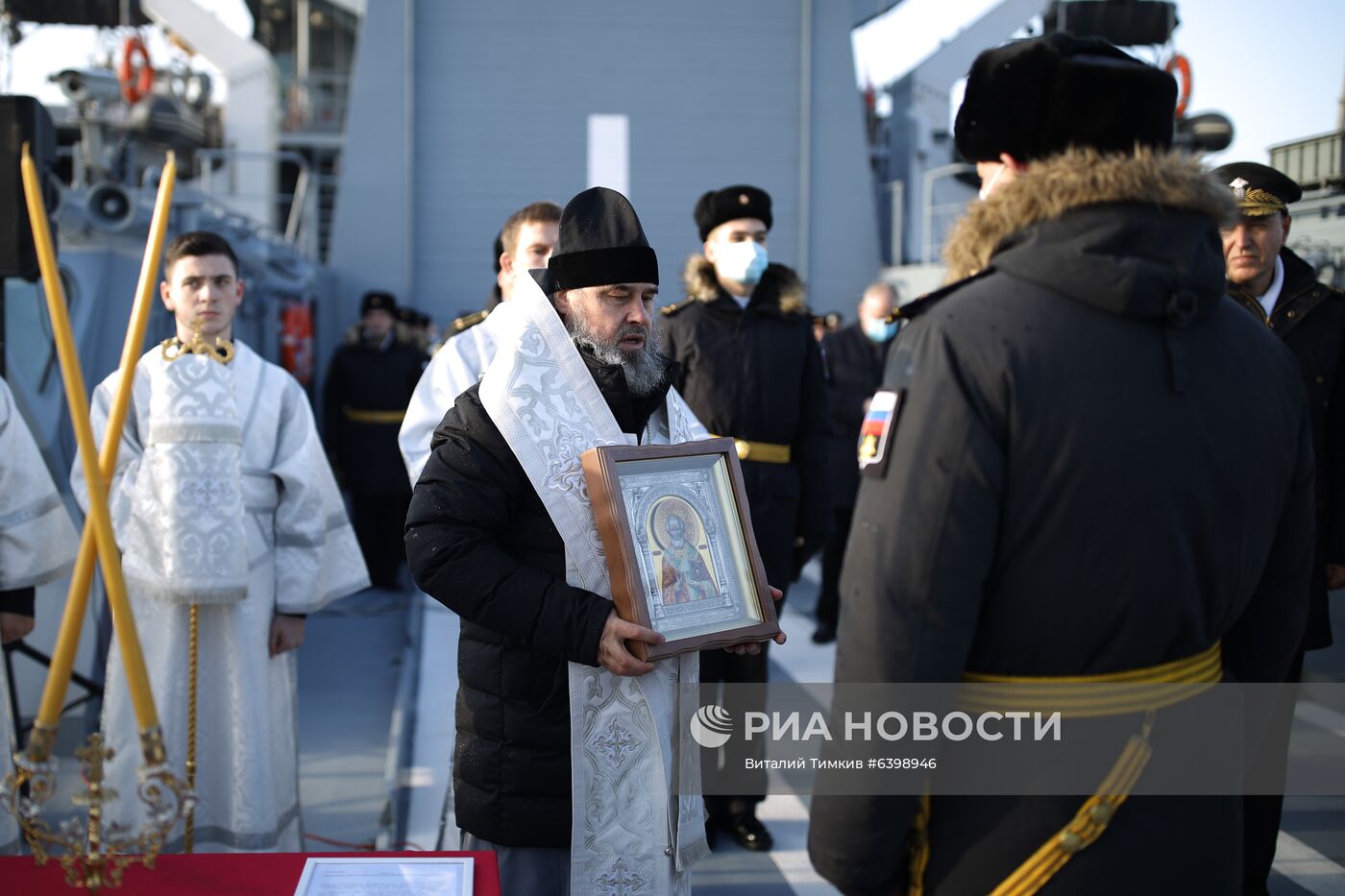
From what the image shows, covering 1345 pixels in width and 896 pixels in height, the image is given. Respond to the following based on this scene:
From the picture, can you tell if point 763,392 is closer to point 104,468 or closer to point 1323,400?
point 1323,400

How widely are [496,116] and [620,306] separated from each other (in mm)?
11552

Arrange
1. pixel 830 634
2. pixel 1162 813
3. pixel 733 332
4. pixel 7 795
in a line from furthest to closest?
pixel 830 634
pixel 733 332
pixel 1162 813
pixel 7 795

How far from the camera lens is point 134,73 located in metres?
15.1

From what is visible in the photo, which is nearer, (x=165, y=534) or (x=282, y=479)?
(x=165, y=534)

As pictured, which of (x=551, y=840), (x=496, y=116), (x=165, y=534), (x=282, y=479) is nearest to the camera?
(x=551, y=840)

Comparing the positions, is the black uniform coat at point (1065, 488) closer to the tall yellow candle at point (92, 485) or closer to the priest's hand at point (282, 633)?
the tall yellow candle at point (92, 485)

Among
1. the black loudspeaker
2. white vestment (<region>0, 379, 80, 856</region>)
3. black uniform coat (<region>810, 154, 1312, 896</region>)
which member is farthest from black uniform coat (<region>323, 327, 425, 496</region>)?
black uniform coat (<region>810, 154, 1312, 896</region>)

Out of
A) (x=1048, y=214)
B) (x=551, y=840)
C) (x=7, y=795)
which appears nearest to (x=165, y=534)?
(x=551, y=840)

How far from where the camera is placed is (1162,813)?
171 cm

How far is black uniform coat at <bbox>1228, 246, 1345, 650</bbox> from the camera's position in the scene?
3.50 metres

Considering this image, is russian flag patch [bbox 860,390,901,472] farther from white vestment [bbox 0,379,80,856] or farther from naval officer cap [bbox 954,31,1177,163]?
white vestment [bbox 0,379,80,856]

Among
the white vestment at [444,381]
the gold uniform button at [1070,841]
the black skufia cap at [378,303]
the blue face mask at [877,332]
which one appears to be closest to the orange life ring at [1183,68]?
the blue face mask at [877,332]

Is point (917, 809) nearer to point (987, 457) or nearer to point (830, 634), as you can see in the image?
point (987, 457)

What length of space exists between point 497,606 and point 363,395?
7.50m
